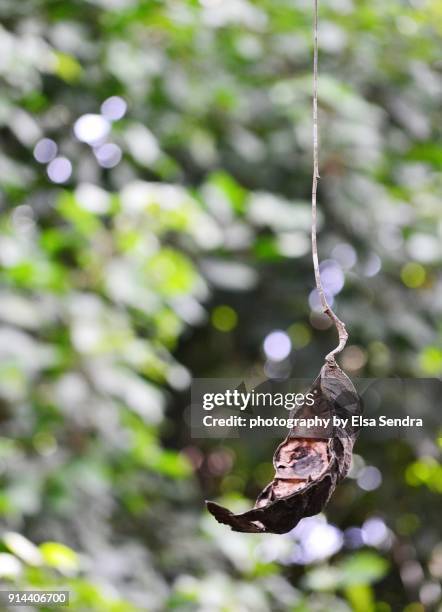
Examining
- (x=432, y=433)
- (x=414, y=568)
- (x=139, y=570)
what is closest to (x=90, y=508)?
(x=139, y=570)

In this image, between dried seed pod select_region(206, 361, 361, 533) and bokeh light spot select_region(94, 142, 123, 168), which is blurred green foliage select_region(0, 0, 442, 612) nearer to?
bokeh light spot select_region(94, 142, 123, 168)

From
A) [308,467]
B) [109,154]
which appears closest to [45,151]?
[109,154]

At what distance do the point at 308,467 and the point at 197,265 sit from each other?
1.42 metres

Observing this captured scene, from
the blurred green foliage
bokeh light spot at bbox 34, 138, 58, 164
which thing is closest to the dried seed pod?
the blurred green foliage

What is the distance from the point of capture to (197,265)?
1.89m

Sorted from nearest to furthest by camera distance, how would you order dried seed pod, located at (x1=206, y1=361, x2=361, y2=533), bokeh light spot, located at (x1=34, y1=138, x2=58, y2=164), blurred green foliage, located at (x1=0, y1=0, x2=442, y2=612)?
dried seed pod, located at (x1=206, y1=361, x2=361, y2=533) → blurred green foliage, located at (x1=0, y1=0, x2=442, y2=612) → bokeh light spot, located at (x1=34, y1=138, x2=58, y2=164)

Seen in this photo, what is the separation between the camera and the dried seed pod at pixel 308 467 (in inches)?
17.9

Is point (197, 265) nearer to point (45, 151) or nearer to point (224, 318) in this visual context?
point (224, 318)

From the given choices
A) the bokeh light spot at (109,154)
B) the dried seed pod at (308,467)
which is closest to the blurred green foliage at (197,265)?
the bokeh light spot at (109,154)

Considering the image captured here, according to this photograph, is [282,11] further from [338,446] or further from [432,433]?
[338,446]

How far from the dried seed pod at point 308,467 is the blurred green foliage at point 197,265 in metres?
0.97

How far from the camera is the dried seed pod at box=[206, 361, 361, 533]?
0.46 m

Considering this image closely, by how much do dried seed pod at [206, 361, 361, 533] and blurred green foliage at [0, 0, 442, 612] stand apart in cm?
97

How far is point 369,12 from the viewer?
2.01 metres
